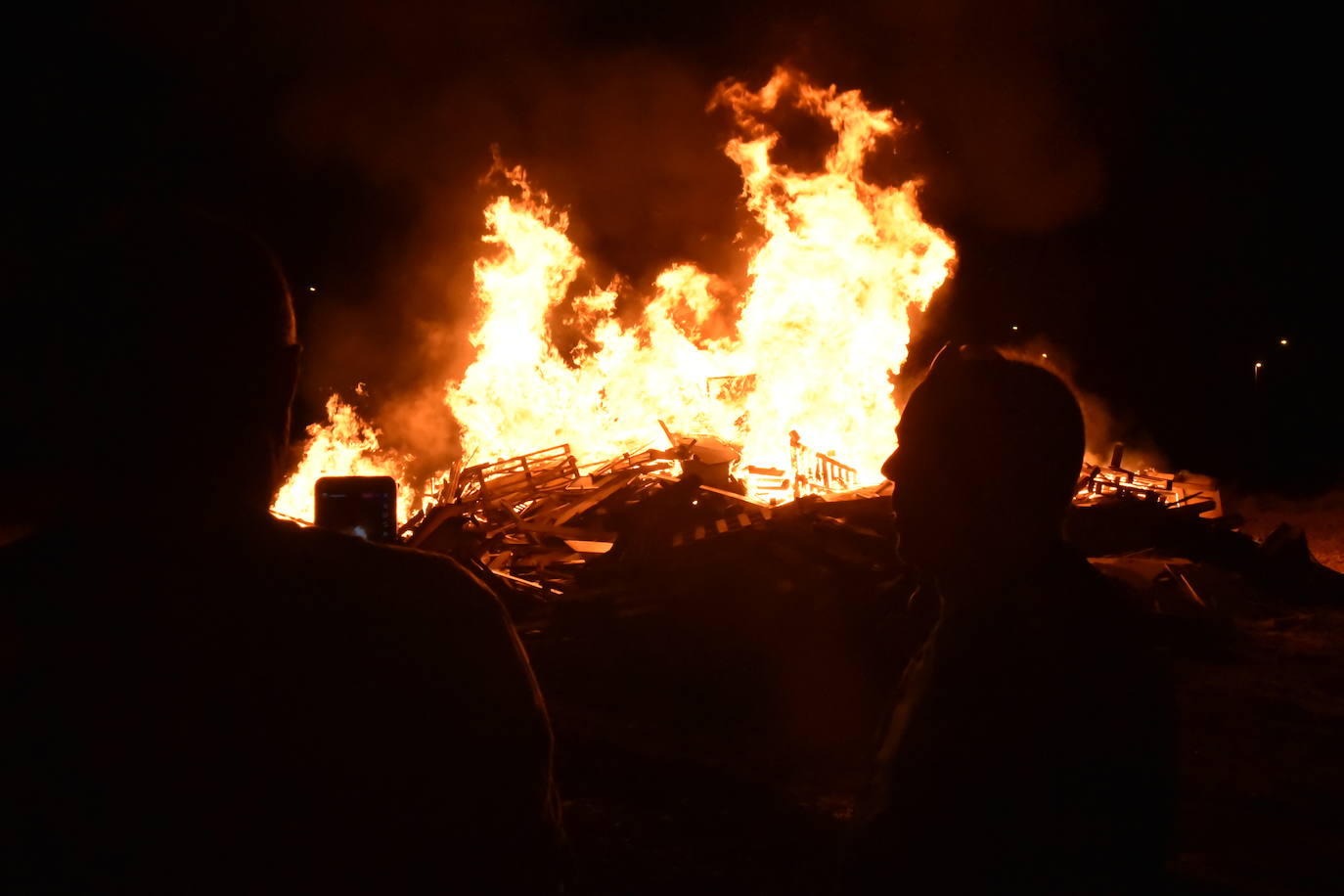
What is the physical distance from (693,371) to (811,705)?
40.7ft

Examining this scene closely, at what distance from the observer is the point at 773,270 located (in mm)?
17859

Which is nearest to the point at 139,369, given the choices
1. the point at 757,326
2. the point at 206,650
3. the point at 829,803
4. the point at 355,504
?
the point at 206,650

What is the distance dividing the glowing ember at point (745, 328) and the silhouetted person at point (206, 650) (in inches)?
580

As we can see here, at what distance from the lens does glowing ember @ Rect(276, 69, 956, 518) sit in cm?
1719

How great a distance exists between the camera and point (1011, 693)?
1.75 metres

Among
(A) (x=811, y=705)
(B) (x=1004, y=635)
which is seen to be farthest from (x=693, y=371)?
(B) (x=1004, y=635)

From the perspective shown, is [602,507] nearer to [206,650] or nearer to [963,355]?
[963,355]

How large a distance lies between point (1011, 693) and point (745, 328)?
17.2 meters

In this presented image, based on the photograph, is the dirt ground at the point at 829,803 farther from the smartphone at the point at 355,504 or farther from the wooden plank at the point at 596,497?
the wooden plank at the point at 596,497

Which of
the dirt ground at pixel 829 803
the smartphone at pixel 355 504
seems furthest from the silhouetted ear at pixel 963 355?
the smartphone at pixel 355 504

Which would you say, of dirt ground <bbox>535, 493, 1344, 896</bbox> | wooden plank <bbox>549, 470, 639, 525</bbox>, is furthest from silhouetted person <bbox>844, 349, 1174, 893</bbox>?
wooden plank <bbox>549, 470, 639, 525</bbox>

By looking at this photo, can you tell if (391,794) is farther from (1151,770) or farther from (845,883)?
(1151,770)

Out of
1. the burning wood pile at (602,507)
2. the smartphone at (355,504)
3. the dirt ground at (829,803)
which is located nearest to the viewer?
the dirt ground at (829,803)

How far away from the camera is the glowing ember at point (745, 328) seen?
17188mm
